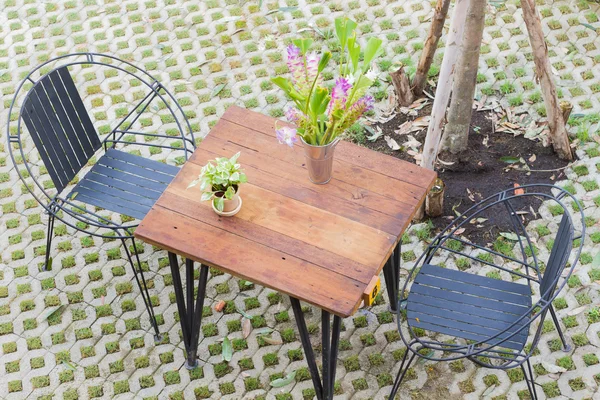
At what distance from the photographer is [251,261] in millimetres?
3863

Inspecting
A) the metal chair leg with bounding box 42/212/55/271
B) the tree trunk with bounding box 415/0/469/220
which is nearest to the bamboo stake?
the tree trunk with bounding box 415/0/469/220

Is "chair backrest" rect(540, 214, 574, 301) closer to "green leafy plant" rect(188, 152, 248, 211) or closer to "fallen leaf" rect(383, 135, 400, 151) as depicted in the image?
"green leafy plant" rect(188, 152, 248, 211)

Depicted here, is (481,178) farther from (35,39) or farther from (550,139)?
(35,39)

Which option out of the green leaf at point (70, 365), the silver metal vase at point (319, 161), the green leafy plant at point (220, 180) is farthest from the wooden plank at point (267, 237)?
the green leaf at point (70, 365)

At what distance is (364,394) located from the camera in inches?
179

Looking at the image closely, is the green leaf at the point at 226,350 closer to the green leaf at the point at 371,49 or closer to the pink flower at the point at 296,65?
the pink flower at the point at 296,65

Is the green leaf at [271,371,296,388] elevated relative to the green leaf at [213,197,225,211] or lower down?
lower down

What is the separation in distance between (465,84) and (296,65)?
1794mm

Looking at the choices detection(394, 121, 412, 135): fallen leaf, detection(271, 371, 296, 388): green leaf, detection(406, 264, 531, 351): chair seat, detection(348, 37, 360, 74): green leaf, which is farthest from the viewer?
detection(394, 121, 412, 135): fallen leaf

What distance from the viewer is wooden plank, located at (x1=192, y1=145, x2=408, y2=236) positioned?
13.1ft

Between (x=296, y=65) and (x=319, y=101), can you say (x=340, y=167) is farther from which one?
(x=296, y=65)

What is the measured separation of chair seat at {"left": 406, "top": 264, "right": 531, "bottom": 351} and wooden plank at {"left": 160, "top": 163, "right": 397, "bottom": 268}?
476 mm

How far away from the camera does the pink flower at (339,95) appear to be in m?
3.58

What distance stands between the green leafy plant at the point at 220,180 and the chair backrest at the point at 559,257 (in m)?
1.51
